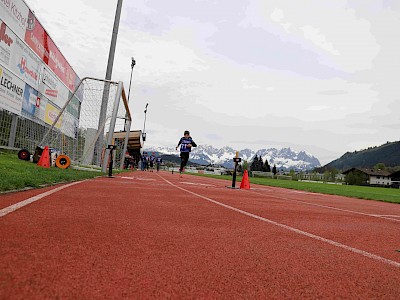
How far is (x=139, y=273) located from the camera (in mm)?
1858

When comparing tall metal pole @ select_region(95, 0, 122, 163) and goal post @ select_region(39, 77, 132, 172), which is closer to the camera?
goal post @ select_region(39, 77, 132, 172)

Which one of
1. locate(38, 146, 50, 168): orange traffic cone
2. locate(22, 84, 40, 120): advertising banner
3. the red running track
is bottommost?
the red running track

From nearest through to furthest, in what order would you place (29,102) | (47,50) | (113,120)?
(29,102) → (113,120) → (47,50)

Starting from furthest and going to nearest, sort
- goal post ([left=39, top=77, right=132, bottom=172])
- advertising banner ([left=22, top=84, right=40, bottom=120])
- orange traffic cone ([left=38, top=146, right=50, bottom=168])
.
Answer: goal post ([left=39, top=77, right=132, bottom=172]), advertising banner ([left=22, top=84, right=40, bottom=120]), orange traffic cone ([left=38, top=146, right=50, bottom=168])

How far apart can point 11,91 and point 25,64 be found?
1.56 metres

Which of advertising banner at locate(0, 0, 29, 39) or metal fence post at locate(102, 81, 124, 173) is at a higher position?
advertising banner at locate(0, 0, 29, 39)

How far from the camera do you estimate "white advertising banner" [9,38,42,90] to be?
463 inches

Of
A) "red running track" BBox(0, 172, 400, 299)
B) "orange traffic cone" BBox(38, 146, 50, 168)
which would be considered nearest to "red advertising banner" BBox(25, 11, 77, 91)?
"orange traffic cone" BBox(38, 146, 50, 168)

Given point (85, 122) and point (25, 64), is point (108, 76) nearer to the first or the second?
point (85, 122)

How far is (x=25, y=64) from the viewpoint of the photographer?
41.3ft

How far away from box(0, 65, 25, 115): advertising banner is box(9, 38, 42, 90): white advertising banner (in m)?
0.32

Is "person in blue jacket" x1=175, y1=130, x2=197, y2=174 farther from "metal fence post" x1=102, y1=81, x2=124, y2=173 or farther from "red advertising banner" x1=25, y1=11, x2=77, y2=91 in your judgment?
"red advertising banner" x1=25, y1=11, x2=77, y2=91

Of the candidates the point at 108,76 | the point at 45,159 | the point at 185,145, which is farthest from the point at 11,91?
the point at 185,145

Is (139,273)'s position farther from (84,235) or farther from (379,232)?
(379,232)
